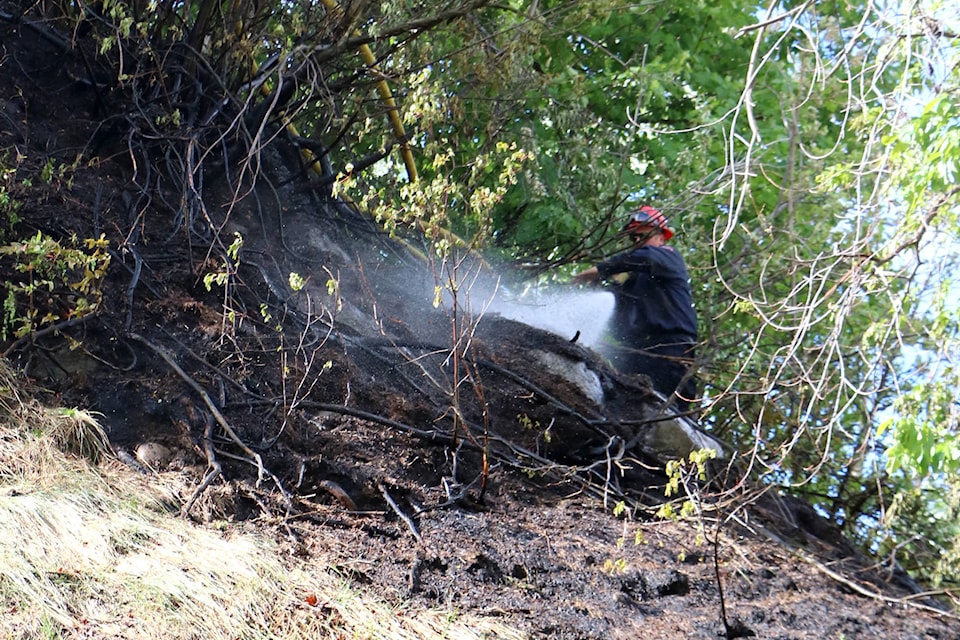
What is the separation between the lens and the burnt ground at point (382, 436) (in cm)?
419

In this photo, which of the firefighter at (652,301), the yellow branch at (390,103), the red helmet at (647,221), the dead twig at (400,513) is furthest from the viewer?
the firefighter at (652,301)

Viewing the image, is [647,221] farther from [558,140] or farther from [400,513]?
[400,513]

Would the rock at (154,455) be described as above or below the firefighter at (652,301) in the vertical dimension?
below

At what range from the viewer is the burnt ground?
419 cm

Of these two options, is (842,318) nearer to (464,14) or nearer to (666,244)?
(464,14)

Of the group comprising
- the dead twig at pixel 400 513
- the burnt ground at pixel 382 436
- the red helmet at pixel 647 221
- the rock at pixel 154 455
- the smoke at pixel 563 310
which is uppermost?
the red helmet at pixel 647 221

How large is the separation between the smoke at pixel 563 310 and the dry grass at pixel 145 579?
407cm

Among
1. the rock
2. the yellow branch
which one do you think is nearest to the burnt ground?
the rock

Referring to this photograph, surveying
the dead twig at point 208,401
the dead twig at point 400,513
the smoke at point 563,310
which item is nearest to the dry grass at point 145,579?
the dead twig at point 208,401

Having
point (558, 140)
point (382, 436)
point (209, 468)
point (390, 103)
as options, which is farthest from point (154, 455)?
point (558, 140)

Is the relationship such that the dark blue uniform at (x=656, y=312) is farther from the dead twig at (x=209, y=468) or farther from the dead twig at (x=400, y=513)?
the dead twig at (x=209, y=468)

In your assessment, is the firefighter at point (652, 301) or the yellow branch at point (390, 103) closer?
the yellow branch at point (390, 103)

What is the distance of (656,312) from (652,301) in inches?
3.7

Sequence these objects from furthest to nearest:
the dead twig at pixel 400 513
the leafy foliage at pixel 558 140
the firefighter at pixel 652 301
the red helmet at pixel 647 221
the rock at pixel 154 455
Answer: the firefighter at pixel 652 301, the red helmet at pixel 647 221, the leafy foliage at pixel 558 140, the rock at pixel 154 455, the dead twig at pixel 400 513
